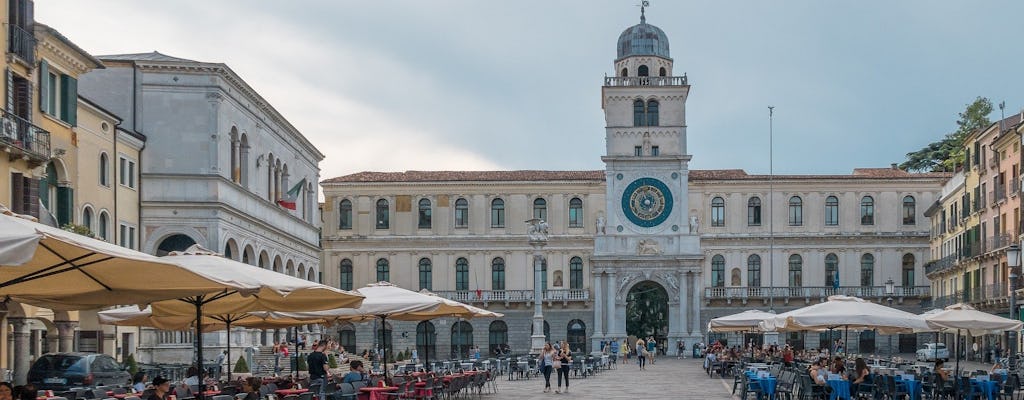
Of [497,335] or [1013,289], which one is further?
[497,335]

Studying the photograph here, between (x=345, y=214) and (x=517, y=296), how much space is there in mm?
12178

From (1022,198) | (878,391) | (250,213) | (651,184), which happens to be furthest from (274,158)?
(878,391)

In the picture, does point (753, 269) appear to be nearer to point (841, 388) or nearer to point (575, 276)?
point (575, 276)

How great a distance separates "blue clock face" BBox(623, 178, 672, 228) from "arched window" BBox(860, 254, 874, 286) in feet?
46.1

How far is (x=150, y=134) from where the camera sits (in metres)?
50.8

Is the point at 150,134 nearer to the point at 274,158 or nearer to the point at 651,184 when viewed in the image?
the point at 274,158

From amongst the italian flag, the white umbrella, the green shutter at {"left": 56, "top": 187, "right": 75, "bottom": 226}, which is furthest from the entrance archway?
the green shutter at {"left": 56, "top": 187, "right": 75, "bottom": 226}

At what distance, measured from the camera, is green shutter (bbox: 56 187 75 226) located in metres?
38.9

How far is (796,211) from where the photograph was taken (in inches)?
3430

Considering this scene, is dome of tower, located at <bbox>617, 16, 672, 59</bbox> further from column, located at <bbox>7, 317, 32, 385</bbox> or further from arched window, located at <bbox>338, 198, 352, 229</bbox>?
column, located at <bbox>7, 317, 32, 385</bbox>

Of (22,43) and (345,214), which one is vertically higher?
(22,43)

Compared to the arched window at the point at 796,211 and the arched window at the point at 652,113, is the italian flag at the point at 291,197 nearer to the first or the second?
the arched window at the point at 652,113

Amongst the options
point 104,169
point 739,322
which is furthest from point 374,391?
point 104,169

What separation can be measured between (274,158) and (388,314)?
36.3 m
